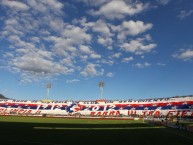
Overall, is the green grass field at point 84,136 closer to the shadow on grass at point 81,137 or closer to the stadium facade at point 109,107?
the shadow on grass at point 81,137

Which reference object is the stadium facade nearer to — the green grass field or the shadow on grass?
the green grass field

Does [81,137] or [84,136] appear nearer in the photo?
[81,137]

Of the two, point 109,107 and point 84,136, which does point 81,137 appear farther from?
point 109,107

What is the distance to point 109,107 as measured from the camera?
147 m

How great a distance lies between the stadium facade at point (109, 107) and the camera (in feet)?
411

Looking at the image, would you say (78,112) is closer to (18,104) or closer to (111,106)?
(111,106)

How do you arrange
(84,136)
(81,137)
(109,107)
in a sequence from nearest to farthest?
(81,137) < (84,136) < (109,107)

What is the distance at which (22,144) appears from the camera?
23.3 metres

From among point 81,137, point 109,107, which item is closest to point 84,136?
point 81,137

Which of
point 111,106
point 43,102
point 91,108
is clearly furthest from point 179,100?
point 43,102

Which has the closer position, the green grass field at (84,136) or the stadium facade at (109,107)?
the green grass field at (84,136)

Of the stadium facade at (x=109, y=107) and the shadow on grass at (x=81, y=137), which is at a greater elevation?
the stadium facade at (x=109, y=107)

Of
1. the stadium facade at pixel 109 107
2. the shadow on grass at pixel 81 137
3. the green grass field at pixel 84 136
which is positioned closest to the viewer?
the shadow on grass at pixel 81 137

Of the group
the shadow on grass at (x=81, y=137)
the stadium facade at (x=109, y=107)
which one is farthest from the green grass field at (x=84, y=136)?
the stadium facade at (x=109, y=107)
